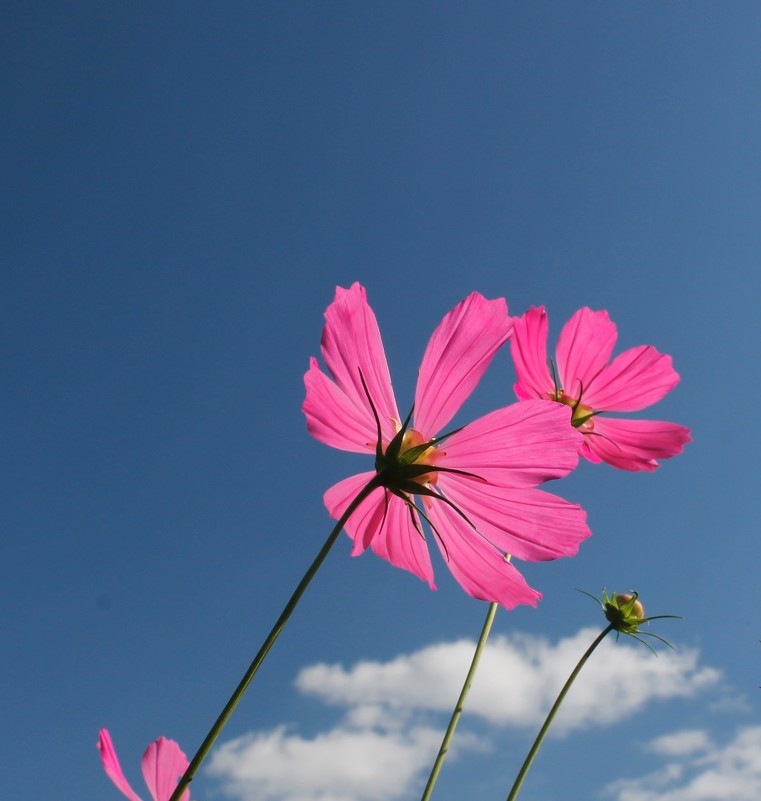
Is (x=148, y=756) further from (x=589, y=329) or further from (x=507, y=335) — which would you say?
(x=589, y=329)

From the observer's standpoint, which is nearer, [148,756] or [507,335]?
[507,335]

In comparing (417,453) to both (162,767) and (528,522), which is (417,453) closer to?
(528,522)

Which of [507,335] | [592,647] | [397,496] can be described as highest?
[592,647]

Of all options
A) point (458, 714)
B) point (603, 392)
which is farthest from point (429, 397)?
point (603, 392)

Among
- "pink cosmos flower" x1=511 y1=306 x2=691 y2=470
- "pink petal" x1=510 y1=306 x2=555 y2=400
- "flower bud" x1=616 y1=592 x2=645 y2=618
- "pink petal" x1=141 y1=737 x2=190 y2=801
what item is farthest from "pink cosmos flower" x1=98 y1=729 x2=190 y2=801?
"flower bud" x1=616 y1=592 x2=645 y2=618

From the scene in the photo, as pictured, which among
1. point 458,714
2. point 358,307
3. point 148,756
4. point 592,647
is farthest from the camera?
point 592,647

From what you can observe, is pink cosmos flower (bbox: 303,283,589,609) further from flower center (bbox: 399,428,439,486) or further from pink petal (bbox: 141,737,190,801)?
pink petal (bbox: 141,737,190,801)
